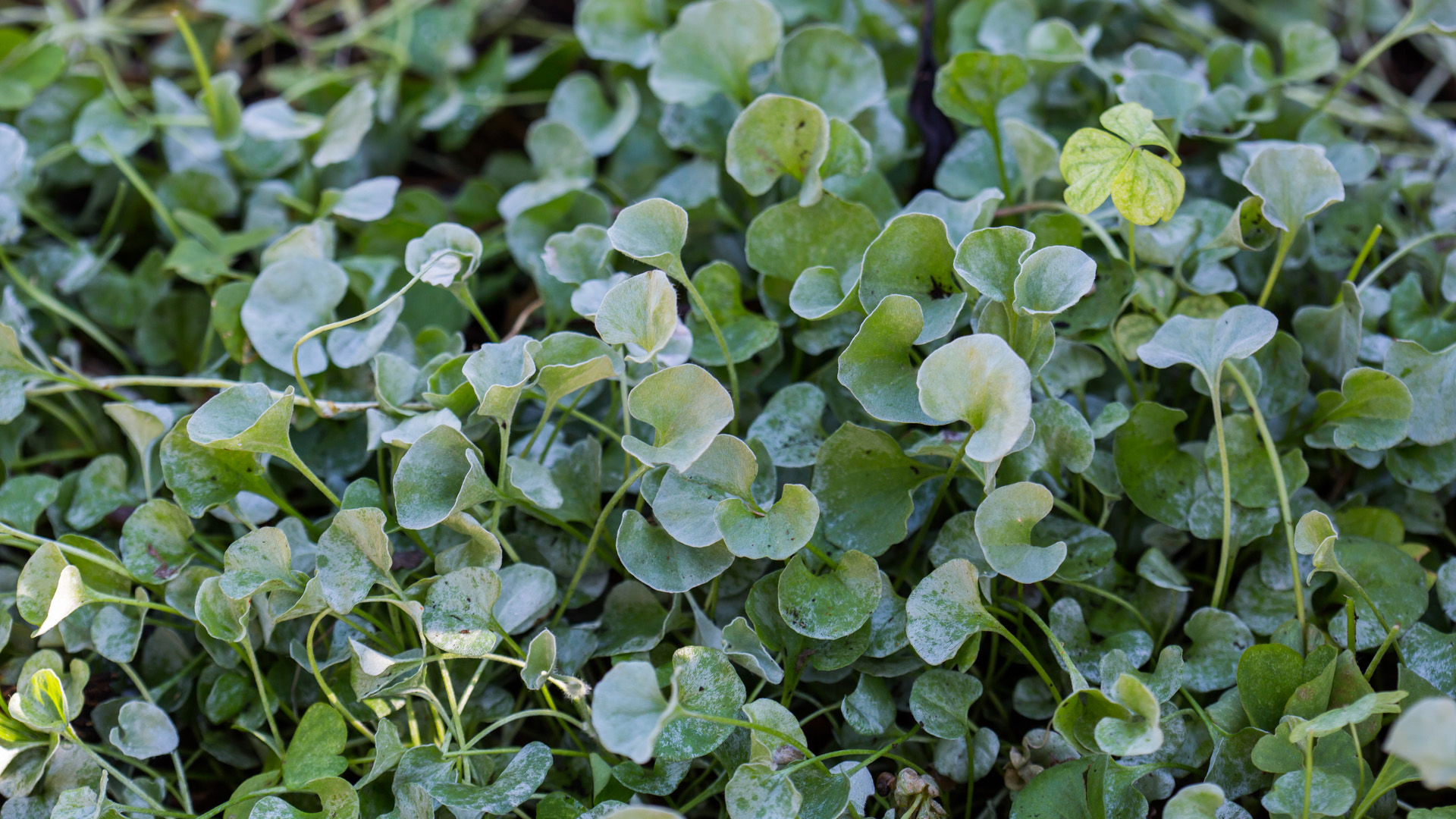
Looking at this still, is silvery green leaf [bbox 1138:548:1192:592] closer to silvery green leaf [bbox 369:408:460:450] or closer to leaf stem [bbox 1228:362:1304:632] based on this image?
leaf stem [bbox 1228:362:1304:632]

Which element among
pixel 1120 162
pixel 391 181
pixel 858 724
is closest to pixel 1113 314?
pixel 1120 162

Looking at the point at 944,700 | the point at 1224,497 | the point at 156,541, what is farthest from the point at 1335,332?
the point at 156,541

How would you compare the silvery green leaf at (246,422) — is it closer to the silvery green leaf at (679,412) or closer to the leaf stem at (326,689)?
the leaf stem at (326,689)

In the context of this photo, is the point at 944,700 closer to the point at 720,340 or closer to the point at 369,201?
the point at 720,340

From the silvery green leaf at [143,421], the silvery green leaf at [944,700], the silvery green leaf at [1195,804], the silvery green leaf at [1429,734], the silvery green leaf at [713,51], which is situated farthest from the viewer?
the silvery green leaf at [713,51]

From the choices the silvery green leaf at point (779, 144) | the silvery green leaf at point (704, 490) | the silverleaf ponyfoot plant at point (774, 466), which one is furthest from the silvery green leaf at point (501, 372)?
the silvery green leaf at point (779, 144)

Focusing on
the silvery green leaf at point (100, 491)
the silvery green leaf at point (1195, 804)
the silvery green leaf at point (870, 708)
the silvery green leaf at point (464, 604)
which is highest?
the silvery green leaf at point (464, 604)
